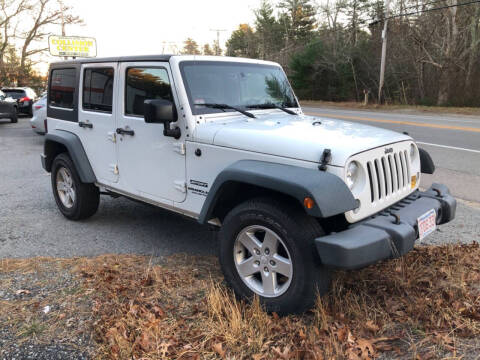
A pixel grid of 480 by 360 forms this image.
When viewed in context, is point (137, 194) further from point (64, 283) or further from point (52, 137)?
point (52, 137)

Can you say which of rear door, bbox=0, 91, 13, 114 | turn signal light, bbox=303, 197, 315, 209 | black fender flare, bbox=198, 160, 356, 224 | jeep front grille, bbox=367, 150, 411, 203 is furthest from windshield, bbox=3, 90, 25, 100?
turn signal light, bbox=303, 197, 315, 209

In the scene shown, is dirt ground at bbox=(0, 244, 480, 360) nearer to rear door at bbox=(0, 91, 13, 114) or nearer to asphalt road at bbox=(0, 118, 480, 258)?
asphalt road at bbox=(0, 118, 480, 258)

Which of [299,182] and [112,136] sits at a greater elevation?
[112,136]

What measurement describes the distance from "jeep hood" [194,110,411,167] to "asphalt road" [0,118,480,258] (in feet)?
4.71

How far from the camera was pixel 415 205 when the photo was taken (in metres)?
3.46

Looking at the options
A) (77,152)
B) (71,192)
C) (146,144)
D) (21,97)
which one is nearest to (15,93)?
(21,97)

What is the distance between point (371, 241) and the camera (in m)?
2.77

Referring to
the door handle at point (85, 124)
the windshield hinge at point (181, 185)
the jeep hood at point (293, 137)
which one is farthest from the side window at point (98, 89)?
the jeep hood at point (293, 137)

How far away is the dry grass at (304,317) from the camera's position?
2762 mm

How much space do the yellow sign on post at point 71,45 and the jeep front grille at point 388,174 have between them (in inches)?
1104

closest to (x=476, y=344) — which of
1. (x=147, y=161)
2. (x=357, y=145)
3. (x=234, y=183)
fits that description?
(x=357, y=145)

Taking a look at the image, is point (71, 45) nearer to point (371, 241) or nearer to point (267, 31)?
point (371, 241)

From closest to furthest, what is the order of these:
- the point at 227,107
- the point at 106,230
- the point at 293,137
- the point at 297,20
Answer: the point at 293,137, the point at 227,107, the point at 106,230, the point at 297,20

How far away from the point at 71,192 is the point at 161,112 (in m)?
2.47
